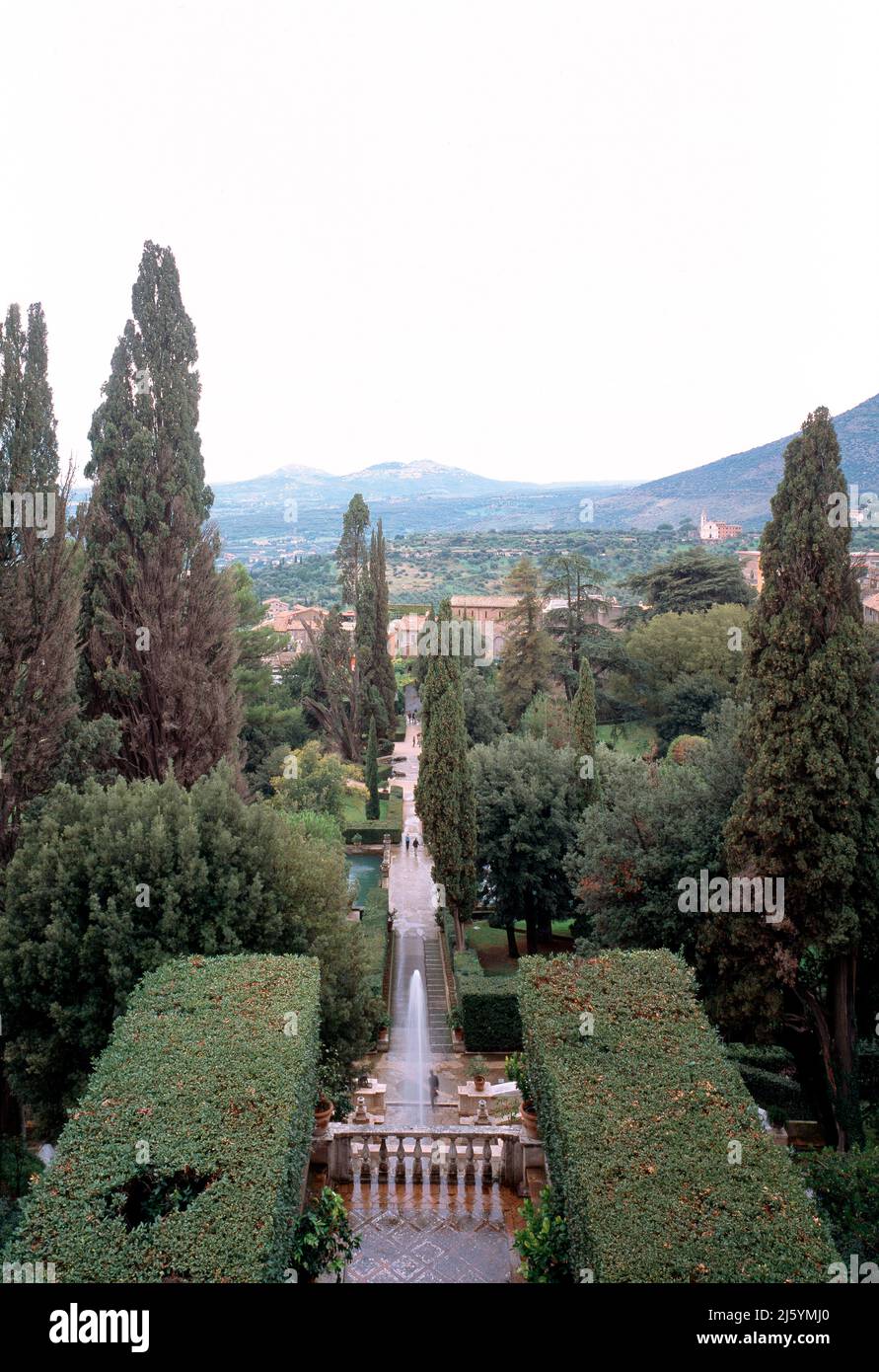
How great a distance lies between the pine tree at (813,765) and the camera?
1155cm

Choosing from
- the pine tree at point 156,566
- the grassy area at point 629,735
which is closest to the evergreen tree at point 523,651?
the grassy area at point 629,735

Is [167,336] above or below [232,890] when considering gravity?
above

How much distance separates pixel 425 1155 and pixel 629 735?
3471cm

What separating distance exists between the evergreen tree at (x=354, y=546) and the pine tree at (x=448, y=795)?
727 inches

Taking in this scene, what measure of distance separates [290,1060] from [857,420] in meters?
113

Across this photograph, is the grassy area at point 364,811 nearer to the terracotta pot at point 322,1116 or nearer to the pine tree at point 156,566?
the pine tree at point 156,566

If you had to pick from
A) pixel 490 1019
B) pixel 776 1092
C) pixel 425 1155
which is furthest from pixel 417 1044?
pixel 425 1155

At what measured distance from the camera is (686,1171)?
19.6 ft

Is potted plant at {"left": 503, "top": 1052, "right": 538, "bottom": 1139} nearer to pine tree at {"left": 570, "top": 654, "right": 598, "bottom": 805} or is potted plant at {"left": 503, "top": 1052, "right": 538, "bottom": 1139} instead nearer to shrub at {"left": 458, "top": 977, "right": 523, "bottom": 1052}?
shrub at {"left": 458, "top": 977, "right": 523, "bottom": 1052}
